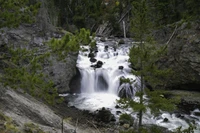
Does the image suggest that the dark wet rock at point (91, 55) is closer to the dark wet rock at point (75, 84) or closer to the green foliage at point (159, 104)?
the dark wet rock at point (75, 84)

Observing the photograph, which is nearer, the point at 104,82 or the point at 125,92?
the point at 125,92

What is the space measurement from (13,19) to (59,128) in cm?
459

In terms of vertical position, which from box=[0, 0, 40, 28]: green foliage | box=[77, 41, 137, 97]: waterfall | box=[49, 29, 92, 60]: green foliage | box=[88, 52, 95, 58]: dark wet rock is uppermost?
box=[0, 0, 40, 28]: green foliage

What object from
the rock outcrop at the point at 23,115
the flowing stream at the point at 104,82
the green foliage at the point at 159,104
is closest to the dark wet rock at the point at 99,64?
the flowing stream at the point at 104,82

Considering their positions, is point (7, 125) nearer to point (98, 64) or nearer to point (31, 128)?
point (31, 128)

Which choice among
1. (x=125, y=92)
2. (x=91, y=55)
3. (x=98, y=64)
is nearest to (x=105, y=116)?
(x=125, y=92)

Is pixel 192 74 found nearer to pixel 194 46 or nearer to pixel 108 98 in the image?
pixel 194 46

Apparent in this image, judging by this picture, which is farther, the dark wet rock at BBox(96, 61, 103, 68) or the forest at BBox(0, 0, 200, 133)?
the dark wet rock at BBox(96, 61, 103, 68)

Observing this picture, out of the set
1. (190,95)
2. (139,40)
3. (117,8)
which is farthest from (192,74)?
(117,8)

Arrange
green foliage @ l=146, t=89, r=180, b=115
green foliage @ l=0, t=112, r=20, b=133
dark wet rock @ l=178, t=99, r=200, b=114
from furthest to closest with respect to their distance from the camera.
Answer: dark wet rock @ l=178, t=99, r=200, b=114, green foliage @ l=146, t=89, r=180, b=115, green foliage @ l=0, t=112, r=20, b=133

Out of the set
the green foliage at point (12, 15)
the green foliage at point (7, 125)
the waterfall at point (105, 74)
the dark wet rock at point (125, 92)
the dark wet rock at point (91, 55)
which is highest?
the green foliage at point (12, 15)

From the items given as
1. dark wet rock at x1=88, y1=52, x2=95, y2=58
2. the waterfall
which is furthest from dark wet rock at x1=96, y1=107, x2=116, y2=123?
dark wet rock at x1=88, y1=52, x2=95, y2=58

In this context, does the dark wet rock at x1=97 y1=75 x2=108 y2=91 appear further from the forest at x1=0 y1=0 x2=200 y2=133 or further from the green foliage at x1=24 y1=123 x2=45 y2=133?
the green foliage at x1=24 y1=123 x2=45 y2=133

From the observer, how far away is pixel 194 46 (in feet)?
65.7
